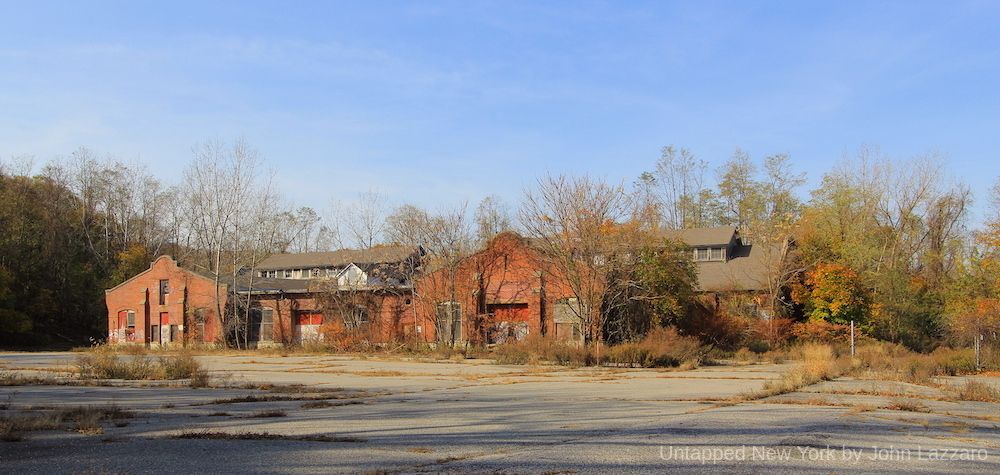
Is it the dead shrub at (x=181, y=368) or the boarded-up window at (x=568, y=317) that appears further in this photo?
the boarded-up window at (x=568, y=317)

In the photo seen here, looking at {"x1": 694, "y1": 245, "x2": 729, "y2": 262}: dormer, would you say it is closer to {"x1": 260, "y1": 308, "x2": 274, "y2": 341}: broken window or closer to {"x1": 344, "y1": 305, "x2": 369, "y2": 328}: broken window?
{"x1": 344, "y1": 305, "x2": 369, "y2": 328}: broken window

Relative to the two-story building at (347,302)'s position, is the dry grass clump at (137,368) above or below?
below

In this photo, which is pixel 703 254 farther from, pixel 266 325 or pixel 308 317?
pixel 266 325

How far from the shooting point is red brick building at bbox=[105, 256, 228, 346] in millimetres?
56219

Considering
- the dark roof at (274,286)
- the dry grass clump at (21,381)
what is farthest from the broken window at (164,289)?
the dry grass clump at (21,381)

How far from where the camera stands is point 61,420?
13719mm

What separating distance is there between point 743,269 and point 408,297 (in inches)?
859

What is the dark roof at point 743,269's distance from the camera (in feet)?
158

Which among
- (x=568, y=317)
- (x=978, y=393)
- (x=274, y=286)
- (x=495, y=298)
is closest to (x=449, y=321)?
(x=495, y=298)

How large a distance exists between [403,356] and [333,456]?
3311cm

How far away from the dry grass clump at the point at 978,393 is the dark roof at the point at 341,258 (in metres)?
35.0

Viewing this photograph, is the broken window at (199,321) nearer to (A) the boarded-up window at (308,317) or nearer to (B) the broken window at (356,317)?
(A) the boarded-up window at (308,317)

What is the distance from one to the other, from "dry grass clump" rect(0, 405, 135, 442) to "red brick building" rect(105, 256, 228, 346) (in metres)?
41.6

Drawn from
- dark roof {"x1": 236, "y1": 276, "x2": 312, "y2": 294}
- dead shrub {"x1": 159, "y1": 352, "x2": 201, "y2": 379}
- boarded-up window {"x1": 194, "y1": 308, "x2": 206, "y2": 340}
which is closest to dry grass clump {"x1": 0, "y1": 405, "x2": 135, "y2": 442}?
dead shrub {"x1": 159, "y1": 352, "x2": 201, "y2": 379}
